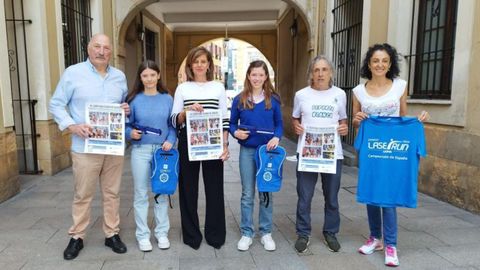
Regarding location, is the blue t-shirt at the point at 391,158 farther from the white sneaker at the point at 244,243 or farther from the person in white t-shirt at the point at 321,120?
the white sneaker at the point at 244,243

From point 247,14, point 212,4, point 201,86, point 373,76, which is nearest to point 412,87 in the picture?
point 373,76

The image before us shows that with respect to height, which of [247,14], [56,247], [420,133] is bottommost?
[56,247]

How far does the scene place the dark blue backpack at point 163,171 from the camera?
328 cm

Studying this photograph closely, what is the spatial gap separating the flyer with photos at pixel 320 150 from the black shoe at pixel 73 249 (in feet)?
6.67

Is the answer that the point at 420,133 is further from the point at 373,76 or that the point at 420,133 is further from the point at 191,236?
the point at 191,236

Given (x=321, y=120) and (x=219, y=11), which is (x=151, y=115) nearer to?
(x=321, y=120)

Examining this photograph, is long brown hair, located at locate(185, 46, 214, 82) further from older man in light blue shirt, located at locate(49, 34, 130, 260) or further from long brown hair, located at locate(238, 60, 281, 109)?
older man in light blue shirt, located at locate(49, 34, 130, 260)

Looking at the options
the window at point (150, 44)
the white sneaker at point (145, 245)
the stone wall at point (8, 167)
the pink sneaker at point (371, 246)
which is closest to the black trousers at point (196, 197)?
the white sneaker at point (145, 245)

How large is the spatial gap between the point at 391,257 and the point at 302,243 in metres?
0.74

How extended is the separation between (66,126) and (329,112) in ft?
7.04

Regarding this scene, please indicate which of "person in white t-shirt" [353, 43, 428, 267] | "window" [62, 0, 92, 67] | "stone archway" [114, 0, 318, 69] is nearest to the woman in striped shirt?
"person in white t-shirt" [353, 43, 428, 267]

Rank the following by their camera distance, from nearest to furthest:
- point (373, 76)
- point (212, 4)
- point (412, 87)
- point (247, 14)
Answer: point (373, 76) → point (412, 87) → point (212, 4) → point (247, 14)

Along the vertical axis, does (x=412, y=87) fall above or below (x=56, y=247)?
above

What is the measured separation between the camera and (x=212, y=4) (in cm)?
1336
